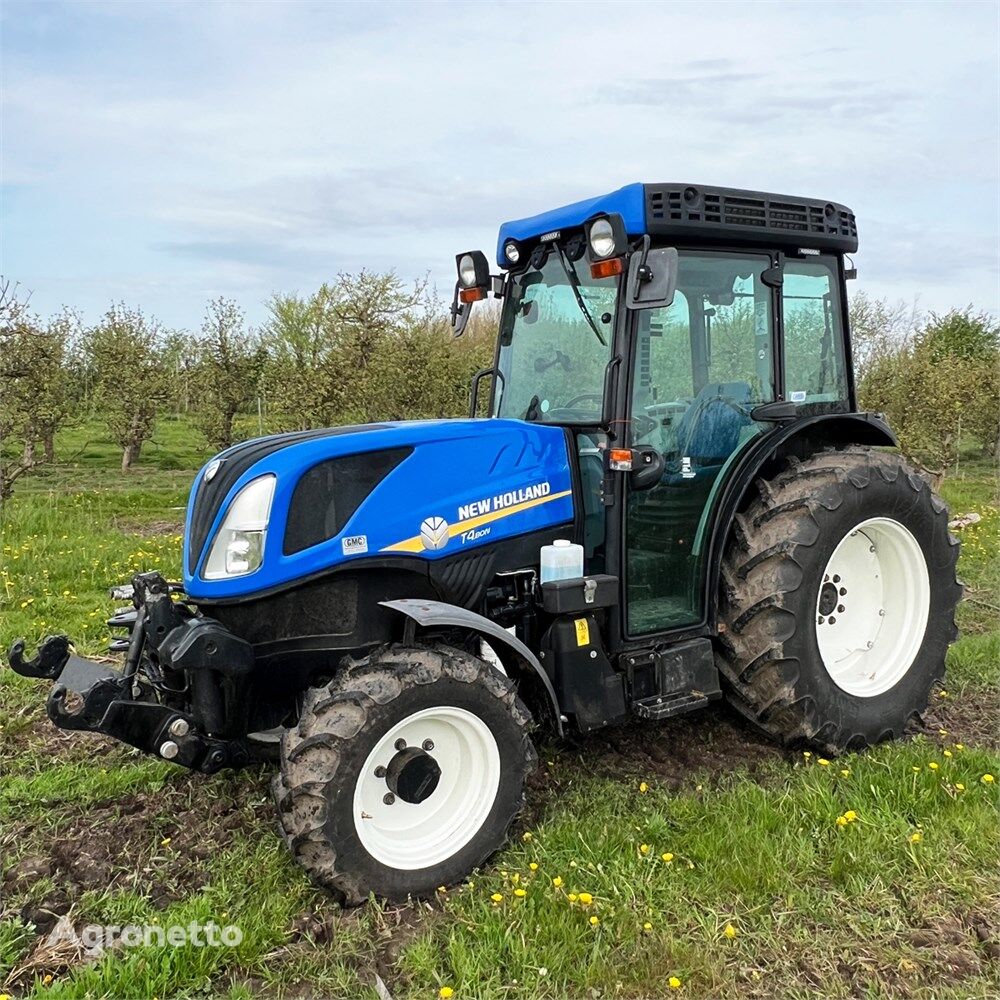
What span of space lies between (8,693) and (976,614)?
628 cm

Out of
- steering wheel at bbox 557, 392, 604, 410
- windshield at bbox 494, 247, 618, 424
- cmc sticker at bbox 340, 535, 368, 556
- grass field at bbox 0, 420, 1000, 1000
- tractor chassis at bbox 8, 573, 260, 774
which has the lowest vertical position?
grass field at bbox 0, 420, 1000, 1000

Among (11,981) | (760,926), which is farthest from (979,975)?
(11,981)

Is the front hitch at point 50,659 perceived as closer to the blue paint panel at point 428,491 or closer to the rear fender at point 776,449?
the blue paint panel at point 428,491

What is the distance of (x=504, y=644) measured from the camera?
365 centimetres

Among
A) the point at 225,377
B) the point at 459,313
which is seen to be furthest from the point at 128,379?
the point at 459,313

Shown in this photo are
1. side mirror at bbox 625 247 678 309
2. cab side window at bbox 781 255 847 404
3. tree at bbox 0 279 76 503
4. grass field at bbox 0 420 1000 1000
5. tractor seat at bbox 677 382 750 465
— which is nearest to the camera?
grass field at bbox 0 420 1000 1000

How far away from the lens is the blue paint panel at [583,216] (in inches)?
147

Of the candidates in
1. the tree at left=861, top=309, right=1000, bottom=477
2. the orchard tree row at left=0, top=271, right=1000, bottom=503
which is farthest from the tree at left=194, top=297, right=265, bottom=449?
the tree at left=861, top=309, right=1000, bottom=477

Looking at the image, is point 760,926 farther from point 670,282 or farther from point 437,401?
point 437,401

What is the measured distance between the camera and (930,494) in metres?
4.54

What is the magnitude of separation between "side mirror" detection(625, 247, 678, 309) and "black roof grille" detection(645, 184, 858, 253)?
224 mm

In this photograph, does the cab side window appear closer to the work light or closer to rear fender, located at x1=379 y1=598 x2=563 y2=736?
the work light

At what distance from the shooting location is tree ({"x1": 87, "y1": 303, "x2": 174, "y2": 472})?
15.4 meters

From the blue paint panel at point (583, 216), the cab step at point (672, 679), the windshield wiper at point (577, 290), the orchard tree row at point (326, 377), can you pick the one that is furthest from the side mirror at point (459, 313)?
the orchard tree row at point (326, 377)
